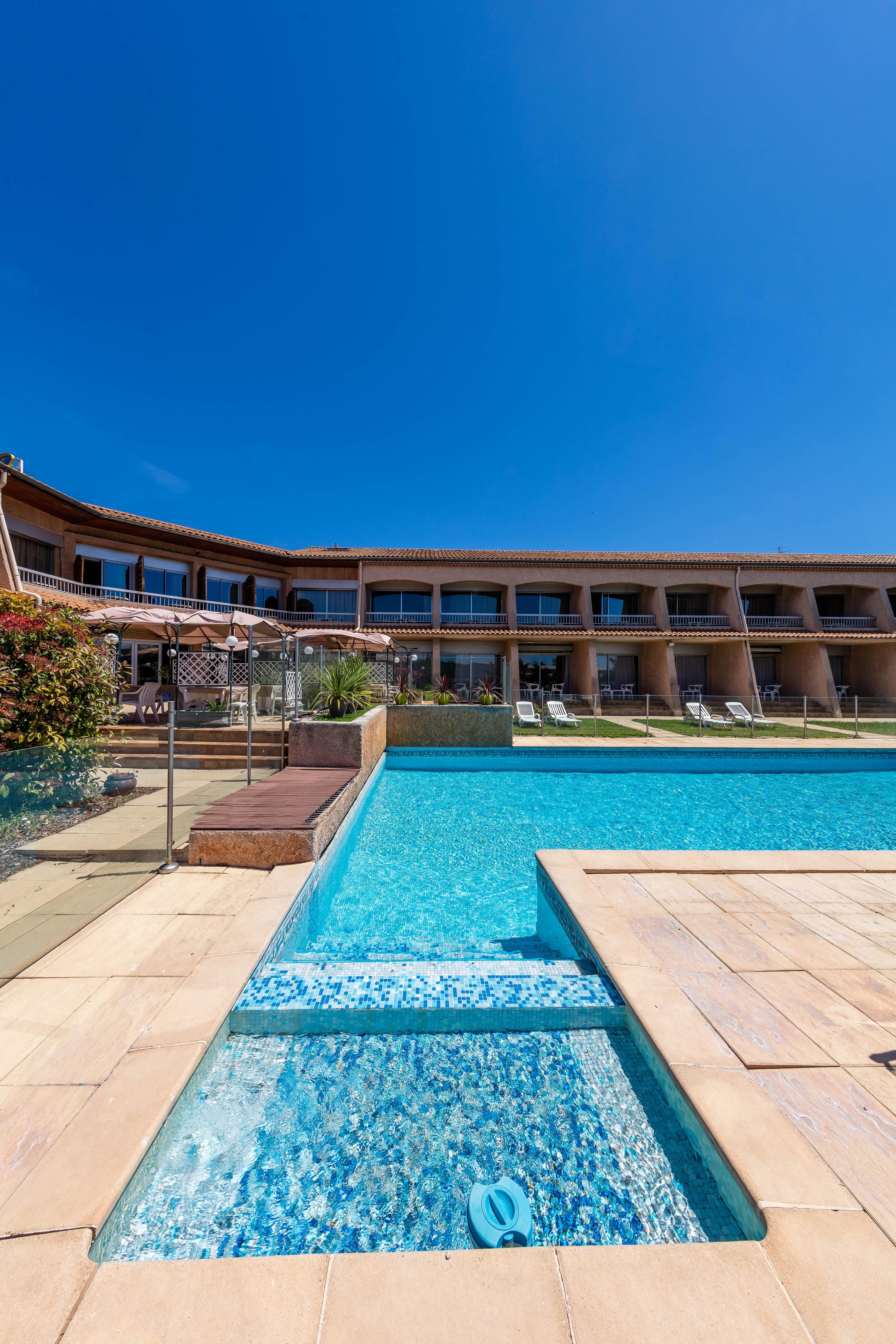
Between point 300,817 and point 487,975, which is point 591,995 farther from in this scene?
point 300,817

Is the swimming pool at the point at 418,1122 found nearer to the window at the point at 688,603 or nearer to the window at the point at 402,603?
the window at the point at 402,603

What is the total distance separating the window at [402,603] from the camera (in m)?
24.1

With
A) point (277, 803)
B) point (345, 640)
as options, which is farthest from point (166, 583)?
point (277, 803)

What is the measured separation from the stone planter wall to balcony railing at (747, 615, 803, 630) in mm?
15355

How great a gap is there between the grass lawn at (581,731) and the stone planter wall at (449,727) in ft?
5.04

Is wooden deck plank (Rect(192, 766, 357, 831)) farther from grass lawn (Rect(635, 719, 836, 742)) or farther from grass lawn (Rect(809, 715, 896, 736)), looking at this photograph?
grass lawn (Rect(809, 715, 896, 736))

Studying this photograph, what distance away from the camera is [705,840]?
23.8 ft

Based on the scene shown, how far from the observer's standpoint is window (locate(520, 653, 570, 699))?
2319 cm

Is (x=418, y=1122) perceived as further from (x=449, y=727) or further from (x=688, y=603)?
(x=688, y=603)

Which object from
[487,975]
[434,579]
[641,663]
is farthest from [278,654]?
[641,663]

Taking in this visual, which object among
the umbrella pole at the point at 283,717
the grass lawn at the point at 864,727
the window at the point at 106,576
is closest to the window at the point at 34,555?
the window at the point at 106,576

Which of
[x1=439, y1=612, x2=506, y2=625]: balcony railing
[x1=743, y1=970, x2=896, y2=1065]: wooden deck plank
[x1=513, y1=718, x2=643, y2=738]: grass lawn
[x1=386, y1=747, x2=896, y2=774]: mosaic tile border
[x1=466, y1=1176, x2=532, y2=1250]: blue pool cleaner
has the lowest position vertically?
[x1=466, y1=1176, x2=532, y2=1250]: blue pool cleaner

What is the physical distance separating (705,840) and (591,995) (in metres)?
5.11

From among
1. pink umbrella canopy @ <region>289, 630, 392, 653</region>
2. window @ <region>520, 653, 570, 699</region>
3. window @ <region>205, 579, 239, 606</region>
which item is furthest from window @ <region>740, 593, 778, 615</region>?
window @ <region>205, 579, 239, 606</region>
